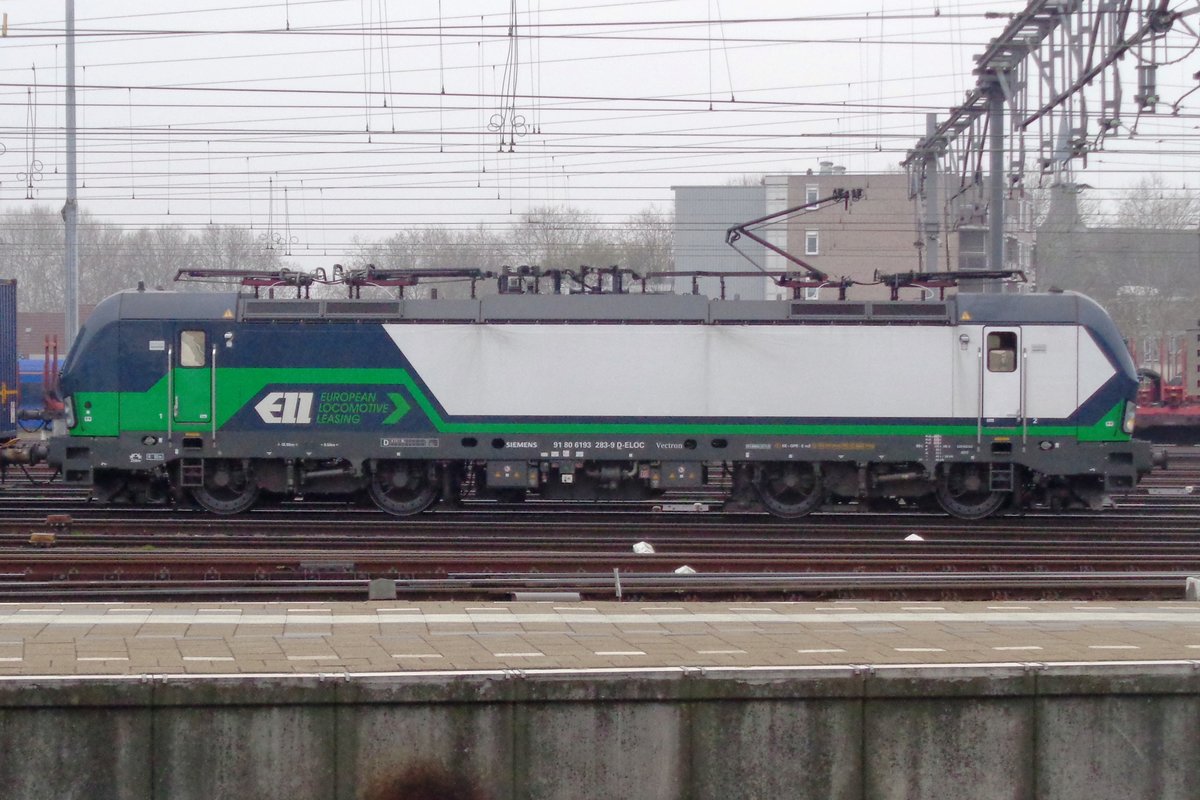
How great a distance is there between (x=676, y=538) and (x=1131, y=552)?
6140mm

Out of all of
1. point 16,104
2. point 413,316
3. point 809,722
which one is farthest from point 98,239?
point 809,722

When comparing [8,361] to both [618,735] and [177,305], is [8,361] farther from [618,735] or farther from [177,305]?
[618,735]

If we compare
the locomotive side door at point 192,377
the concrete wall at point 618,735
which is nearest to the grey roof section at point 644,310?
the locomotive side door at point 192,377

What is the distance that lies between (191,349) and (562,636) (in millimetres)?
12301

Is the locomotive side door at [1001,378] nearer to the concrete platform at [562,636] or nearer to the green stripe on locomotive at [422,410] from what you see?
the green stripe on locomotive at [422,410]

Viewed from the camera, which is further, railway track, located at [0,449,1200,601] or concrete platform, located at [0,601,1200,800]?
railway track, located at [0,449,1200,601]

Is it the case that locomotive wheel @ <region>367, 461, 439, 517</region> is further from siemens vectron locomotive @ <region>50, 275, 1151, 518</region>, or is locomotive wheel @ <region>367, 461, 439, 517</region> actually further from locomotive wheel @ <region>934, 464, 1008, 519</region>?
locomotive wheel @ <region>934, 464, 1008, 519</region>

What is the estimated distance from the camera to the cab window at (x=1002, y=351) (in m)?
19.3

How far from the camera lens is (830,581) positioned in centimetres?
1320

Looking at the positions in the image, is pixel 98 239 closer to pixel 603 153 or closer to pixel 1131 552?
pixel 603 153

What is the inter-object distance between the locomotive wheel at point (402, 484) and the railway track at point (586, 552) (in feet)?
0.83

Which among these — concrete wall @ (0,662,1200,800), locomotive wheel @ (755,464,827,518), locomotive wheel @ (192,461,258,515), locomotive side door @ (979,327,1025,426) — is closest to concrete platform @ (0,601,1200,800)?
concrete wall @ (0,662,1200,800)

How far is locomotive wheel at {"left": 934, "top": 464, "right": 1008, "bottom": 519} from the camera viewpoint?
19578 mm

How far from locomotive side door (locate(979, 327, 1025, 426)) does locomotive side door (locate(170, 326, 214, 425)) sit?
12077mm
